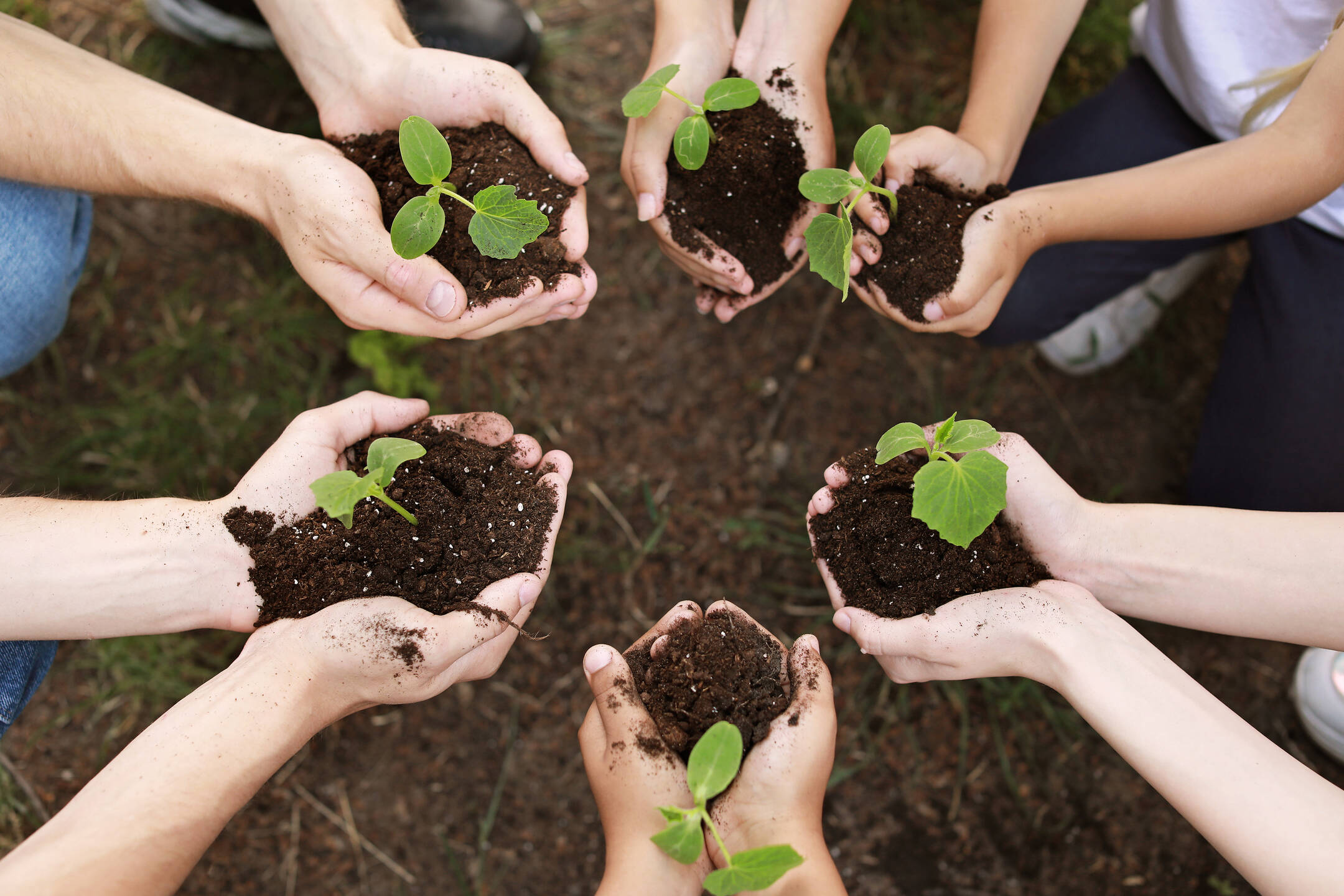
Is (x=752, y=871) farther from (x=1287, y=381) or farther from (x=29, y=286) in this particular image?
(x=29, y=286)

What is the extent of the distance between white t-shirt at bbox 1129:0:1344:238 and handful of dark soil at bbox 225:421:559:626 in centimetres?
210

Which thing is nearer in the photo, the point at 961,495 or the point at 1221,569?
the point at 961,495

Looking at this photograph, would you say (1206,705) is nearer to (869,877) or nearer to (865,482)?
(865,482)

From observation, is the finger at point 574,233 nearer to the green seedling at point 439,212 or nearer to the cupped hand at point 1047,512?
the green seedling at point 439,212

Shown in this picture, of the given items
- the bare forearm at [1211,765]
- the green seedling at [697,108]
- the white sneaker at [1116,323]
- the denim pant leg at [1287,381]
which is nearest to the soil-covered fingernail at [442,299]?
the green seedling at [697,108]

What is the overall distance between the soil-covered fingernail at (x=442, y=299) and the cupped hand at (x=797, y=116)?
72cm

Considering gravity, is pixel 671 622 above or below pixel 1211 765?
below

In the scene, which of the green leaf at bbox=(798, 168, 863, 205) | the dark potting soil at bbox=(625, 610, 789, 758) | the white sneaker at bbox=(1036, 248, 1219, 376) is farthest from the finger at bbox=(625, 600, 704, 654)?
the white sneaker at bbox=(1036, 248, 1219, 376)

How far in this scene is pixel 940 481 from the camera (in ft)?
5.14

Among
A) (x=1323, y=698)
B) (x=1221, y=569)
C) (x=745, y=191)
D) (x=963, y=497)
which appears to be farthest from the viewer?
(x=1323, y=698)

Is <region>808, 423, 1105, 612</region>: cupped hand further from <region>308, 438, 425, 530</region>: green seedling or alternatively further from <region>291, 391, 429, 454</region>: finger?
<region>291, 391, 429, 454</region>: finger

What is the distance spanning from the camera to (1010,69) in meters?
2.21

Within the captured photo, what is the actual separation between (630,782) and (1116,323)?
2.21 meters

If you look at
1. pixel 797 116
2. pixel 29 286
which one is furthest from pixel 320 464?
pixel 797 116
